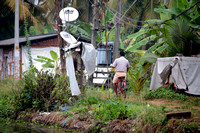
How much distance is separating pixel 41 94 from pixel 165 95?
4.94 metres

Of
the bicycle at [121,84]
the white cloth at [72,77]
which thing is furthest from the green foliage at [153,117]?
the bicycle at [121,84]

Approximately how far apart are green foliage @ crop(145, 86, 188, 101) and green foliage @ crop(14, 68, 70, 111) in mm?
3912

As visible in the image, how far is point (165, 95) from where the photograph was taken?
11117 mm

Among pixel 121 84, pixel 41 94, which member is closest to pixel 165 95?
pixel 121 84

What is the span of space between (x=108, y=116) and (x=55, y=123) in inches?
71.4

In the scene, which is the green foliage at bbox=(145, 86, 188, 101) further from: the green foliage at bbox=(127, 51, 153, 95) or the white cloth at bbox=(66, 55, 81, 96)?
the white cloth at bbox=(66, 55, 81, 96)

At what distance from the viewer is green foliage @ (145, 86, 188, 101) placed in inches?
416

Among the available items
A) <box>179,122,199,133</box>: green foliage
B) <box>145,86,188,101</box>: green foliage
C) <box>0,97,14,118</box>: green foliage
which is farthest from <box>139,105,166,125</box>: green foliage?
<box>0,97,14,118</box>: green foliage

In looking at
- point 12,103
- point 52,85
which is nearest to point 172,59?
point 52,85

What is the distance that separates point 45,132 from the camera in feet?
24.9

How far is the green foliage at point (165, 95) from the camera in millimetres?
10569

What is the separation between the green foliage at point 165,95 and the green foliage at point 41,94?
3912 millimetres

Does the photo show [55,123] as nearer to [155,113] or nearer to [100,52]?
[155,113]

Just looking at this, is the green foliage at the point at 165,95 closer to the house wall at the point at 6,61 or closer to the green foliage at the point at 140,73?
the green foliage at the point at 140,73
